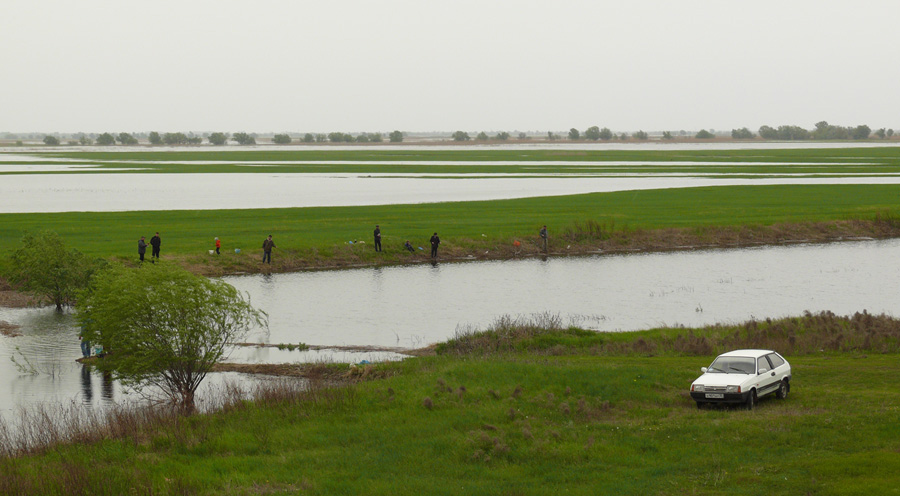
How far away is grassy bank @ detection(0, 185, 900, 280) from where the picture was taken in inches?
2557

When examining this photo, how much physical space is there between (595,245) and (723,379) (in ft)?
159

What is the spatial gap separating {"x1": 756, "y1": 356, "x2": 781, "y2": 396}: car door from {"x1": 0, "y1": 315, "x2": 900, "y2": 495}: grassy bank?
1.57ft

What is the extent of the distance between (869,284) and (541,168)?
393ft

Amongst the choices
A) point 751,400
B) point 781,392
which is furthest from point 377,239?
point 751,400

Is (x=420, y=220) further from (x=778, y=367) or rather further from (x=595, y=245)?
(x=778, y=367)

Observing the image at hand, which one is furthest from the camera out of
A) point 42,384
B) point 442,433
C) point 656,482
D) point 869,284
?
point 869,284

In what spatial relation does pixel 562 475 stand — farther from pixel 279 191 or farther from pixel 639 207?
pixel 279 191

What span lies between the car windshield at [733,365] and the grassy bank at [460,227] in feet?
136

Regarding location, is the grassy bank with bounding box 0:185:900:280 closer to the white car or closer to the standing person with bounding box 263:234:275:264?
the standing person with bounding box 263:234:275:264

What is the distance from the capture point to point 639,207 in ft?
302

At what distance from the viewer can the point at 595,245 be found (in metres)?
72.1

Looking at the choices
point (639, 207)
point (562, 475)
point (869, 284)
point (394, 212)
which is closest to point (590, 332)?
point (562, 475)

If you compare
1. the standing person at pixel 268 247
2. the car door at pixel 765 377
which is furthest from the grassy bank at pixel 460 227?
the car door at pixel 765 377

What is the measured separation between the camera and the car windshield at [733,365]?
24.3 meters
